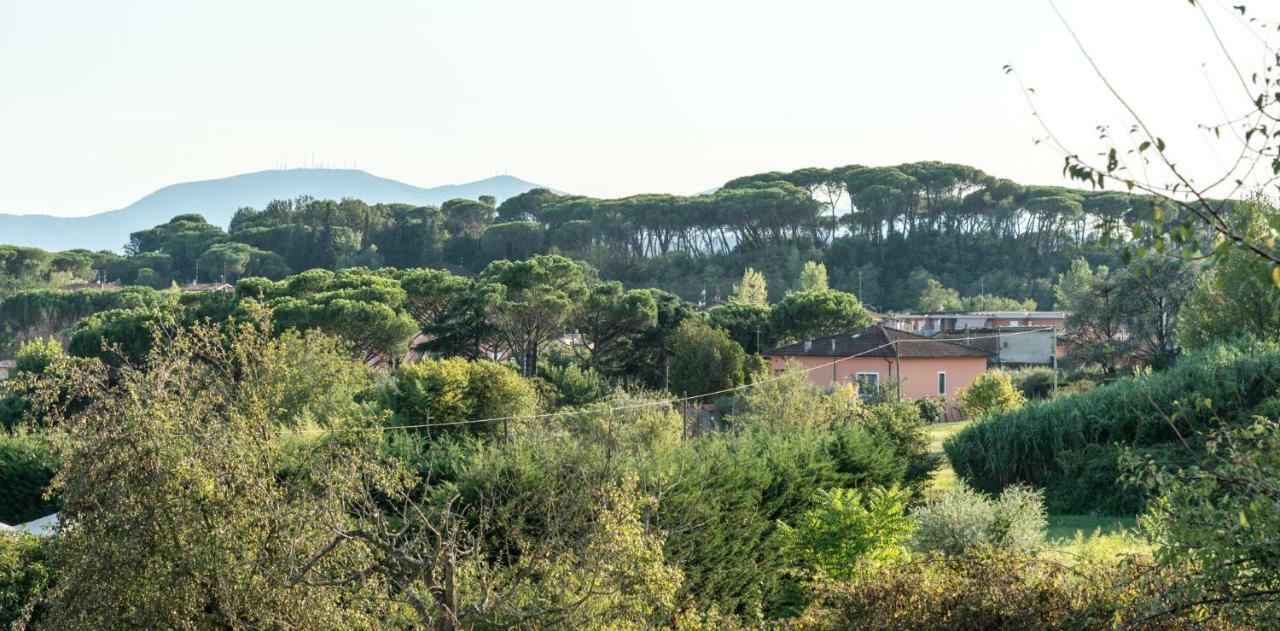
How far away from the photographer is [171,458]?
7.48 metres

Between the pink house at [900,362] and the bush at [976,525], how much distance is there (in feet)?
84.5

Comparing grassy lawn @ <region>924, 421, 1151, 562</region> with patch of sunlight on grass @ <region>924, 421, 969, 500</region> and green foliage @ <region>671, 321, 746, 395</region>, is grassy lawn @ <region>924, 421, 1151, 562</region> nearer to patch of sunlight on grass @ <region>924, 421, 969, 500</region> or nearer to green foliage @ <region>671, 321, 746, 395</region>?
patch of sunlight on grass @ <region>924, 421, 969, 500</region>

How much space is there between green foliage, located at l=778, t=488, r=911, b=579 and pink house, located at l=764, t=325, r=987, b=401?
25.9 m

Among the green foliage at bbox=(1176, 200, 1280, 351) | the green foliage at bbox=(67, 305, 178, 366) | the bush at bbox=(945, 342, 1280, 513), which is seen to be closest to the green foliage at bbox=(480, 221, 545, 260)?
the green foliage at bbox=(67, 305, 178, 366)

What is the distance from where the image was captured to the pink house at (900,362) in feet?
127

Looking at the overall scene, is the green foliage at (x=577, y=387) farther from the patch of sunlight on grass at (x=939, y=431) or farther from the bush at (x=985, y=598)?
the bush at (x=985, y=598)

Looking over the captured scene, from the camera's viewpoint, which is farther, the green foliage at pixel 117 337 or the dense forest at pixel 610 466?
the green foliage at pixel 117 337

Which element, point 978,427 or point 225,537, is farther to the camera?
point 978,427

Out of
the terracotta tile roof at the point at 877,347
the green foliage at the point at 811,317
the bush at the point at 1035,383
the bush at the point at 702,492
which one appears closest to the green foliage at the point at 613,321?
the green foliage at the point at 811,317

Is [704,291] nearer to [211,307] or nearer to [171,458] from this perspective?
[211,307]

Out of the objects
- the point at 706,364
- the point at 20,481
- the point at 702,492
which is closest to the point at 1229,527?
the point at 702,492

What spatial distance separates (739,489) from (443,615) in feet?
25.8

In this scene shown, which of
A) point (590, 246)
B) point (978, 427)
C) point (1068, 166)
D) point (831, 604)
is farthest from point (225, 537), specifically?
point (590, 246)

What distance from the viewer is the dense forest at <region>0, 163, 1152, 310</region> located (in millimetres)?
68812
